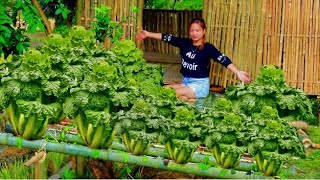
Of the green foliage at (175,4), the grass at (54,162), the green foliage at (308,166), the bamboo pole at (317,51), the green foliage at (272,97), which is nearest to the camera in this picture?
the green foliage at (272,97)

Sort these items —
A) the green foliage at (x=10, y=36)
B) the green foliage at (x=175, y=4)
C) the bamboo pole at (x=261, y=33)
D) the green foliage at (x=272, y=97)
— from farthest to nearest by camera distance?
the green foliage at (x=175, y=4) → the bamboo pole at (x=261, y=33) → the green foliage at (x=10, y=36) → the green foliage at (x=272, y=97)

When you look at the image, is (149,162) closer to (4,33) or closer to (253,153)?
(253,153)

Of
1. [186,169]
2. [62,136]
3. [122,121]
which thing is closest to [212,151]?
[186,169]

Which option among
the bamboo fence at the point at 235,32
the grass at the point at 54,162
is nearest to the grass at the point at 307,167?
the bamboo fence at the point at 235,32

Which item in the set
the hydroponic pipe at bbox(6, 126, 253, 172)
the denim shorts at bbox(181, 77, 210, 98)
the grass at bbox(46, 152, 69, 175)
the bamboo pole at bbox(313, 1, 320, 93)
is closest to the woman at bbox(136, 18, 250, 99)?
the denim shorts at bbox(181, 77, 210, 98)

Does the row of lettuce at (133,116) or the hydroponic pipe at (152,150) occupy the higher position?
the row of lettuce at (133,116)

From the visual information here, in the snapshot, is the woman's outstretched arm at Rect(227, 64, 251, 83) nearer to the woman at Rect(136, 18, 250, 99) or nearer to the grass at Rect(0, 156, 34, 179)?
the woman at Rect(136, 18, 250, 99)

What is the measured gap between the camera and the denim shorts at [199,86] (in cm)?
745

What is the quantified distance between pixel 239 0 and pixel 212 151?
3.41 meters

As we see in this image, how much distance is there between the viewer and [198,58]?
7422 millimetres

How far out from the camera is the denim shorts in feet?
24.4

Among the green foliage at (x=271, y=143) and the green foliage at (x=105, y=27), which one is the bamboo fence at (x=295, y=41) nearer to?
the green foliage at (x=105, y=27)

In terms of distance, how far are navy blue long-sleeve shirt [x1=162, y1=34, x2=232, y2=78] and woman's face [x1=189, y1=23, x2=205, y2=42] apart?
13cm

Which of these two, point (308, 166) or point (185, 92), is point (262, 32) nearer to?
point (185, 92)
